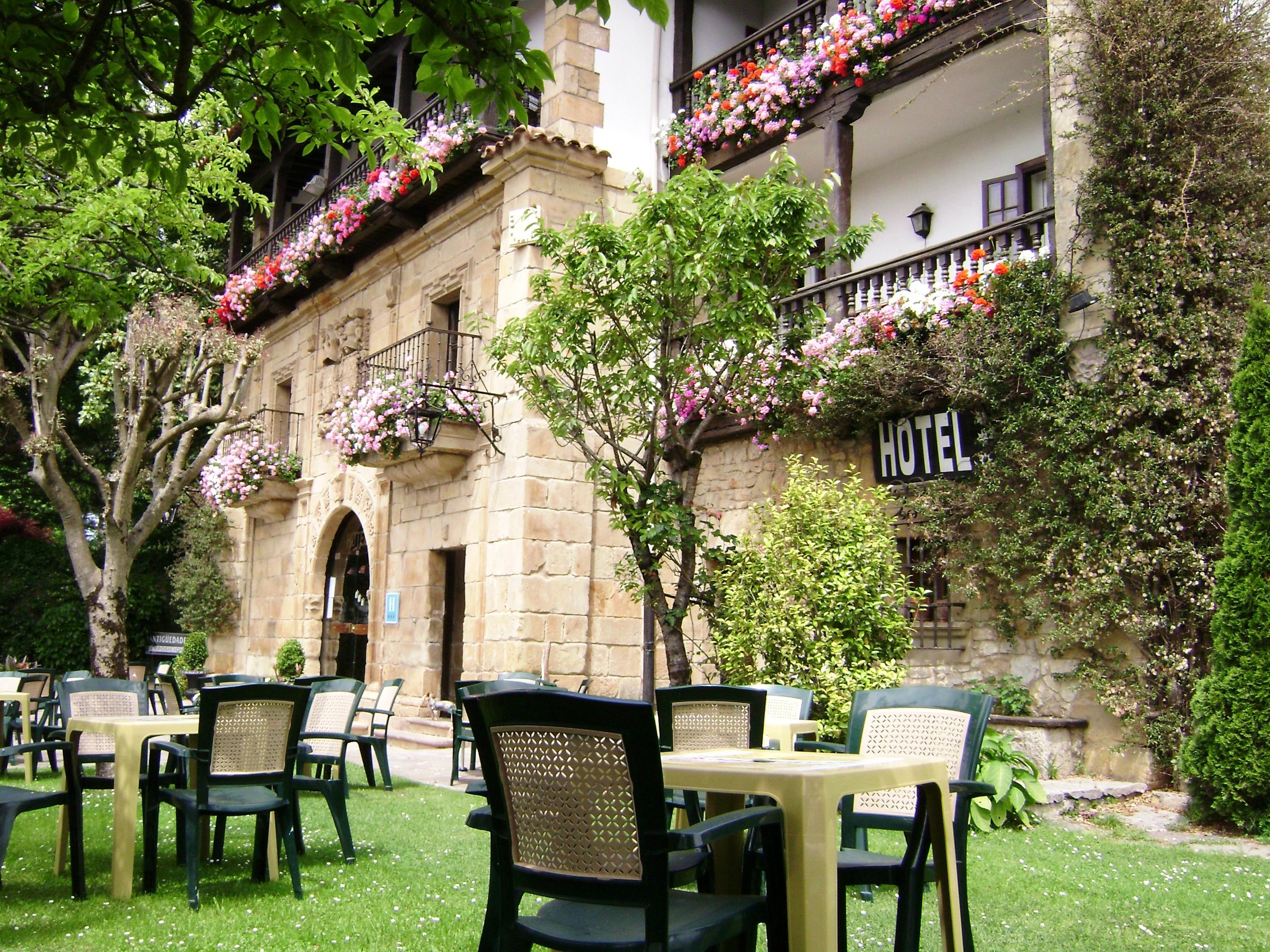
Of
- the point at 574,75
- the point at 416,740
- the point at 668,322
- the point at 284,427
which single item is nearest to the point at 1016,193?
the point at 668,322

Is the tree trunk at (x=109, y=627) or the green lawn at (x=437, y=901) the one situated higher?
the tree trunk at (x=109, y=627)

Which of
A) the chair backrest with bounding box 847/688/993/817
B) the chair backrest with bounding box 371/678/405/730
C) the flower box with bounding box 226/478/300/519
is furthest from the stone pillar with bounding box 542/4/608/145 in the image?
the chair backrest with bounding box 847/688/993/817

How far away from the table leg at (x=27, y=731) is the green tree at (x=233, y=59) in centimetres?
486

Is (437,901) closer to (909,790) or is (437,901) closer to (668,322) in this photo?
(909,790)

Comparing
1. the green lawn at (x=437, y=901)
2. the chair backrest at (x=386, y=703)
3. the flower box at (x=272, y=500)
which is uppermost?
the flower box at (x=272, y=500)

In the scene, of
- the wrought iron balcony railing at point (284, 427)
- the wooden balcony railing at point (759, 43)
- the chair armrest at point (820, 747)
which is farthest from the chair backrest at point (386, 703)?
the wrought iron balcony railing at point (284, 427)

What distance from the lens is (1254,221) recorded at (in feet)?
26.0

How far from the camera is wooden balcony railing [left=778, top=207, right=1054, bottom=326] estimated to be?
8.79 metres

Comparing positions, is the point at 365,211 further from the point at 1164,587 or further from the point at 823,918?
the point at 823,918

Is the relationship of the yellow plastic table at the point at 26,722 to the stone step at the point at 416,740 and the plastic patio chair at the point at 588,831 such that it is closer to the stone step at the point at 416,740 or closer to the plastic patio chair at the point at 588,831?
the stone step at the point at 416,740

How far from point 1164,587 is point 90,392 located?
15534 mm

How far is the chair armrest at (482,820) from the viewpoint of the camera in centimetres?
257

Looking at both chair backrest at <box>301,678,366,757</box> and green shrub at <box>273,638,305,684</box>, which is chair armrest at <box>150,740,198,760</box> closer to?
chair backrest at <box>301,678,366,757</box>

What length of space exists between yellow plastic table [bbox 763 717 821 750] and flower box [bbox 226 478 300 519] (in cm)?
1328
